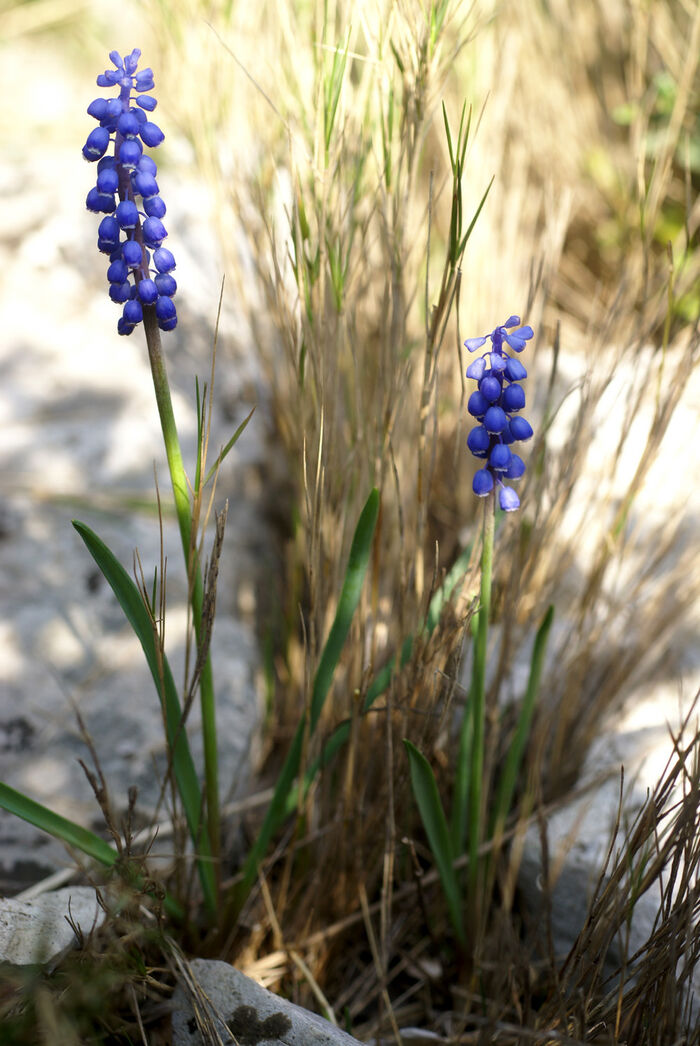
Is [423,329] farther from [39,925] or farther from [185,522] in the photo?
[39,925]

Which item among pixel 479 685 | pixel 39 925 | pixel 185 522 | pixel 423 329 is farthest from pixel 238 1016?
pixel 423 329

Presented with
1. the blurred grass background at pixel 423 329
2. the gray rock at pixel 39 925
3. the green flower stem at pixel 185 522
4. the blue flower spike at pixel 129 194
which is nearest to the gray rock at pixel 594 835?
the blurred grass background at pixel 423 329

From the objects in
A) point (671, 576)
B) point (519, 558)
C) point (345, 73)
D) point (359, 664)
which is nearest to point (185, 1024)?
point (359, 664)

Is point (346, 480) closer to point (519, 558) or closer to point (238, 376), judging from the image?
point (519, 558)

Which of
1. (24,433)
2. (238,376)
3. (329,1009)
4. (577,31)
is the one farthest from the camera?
(577,31)

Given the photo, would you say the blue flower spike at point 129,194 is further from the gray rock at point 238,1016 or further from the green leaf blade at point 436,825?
the gray rock at point 238,1016

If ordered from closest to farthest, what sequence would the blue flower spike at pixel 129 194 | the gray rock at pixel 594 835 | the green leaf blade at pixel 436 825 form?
the blue flower spike at pixel 129 194 → the green leaf blade at pixel 436 825 → the gray rock at pixel 594 835

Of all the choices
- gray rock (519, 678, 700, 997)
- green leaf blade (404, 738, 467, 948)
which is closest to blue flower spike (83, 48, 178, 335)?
green leaf blade (404, 738, 467, 948)
